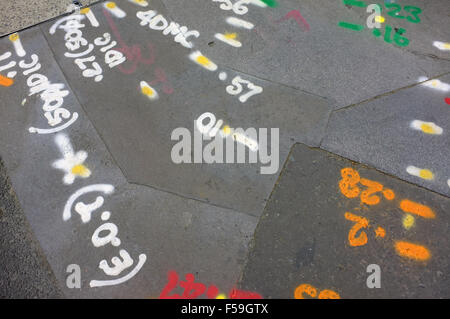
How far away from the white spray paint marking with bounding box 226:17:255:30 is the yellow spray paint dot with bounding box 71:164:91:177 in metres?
2.43

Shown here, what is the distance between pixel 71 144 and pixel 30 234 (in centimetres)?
88

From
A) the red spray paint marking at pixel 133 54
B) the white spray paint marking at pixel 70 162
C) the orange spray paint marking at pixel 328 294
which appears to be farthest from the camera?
the red spray paint marking at pixel 133 54

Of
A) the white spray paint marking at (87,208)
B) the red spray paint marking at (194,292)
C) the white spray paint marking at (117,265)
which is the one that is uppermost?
the white spray paint marking at (87,208)

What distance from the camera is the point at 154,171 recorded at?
2.99m

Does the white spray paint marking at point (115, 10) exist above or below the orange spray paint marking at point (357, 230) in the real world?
above

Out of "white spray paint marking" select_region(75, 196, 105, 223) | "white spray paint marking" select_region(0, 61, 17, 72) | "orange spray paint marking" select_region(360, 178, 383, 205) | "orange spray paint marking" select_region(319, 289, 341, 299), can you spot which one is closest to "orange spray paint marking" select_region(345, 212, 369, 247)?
"orange spray paint marking" select_region(360, 178, 383, 205)

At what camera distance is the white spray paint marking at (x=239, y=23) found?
13.3 ft

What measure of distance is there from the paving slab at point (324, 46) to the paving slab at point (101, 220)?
5.62 ft

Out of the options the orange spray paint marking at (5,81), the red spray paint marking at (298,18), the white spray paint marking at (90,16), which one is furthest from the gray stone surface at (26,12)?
the red spray paint marking at (298,18)

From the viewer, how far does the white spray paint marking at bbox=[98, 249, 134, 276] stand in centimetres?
253

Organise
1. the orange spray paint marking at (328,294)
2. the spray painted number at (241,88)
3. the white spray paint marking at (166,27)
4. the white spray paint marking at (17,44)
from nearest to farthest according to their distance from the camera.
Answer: the orange spray paint marking at (328,294)
the spray painted number at (241,88)
the white spray paint marking at (17,44)
the white spray paint marking at (166,27)

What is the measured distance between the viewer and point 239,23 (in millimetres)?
4066

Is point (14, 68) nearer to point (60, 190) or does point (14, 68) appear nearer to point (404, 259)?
point (60, 190)

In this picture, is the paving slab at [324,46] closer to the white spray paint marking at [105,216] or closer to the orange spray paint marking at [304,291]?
the orange spray paint marking at [304,291]
